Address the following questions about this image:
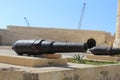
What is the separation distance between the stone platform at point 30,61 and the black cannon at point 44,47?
31cm

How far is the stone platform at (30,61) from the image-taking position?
6.47m

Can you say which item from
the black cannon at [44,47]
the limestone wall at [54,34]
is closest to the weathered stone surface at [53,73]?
the black cannon at [44,47]

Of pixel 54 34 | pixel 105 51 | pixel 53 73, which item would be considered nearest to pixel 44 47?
pixel 53 73

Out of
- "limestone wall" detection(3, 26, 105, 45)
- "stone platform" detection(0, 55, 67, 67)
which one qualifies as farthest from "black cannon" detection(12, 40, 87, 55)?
"limestone wall" detection(3, 26, 105, 45)

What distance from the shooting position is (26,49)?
24.6 feet

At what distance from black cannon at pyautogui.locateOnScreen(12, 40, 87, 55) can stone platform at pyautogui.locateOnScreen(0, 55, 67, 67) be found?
311 mm

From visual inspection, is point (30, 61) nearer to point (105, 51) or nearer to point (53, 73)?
point (53, 73)

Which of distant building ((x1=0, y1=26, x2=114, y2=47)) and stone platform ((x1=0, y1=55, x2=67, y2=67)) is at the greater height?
stone platform ((x1=0, y1=55, x2=67, y2=67))

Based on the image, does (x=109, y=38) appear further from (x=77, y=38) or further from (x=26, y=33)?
(x=26, y=33)

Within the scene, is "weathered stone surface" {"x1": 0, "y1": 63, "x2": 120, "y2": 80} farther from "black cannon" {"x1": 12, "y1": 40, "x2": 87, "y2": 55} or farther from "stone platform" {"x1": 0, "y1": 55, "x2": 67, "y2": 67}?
"black cannon" {"x1": 12, "y1": 40, "x2": 87, "y2": 55}

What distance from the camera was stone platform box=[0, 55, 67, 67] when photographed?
6.47 meters

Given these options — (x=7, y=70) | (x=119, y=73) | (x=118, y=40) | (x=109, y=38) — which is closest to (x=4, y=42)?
(x=109, y=38)

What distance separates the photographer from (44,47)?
7.33m

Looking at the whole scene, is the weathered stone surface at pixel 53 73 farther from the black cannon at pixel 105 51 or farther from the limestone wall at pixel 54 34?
the limestone wall at pixel 54 34
